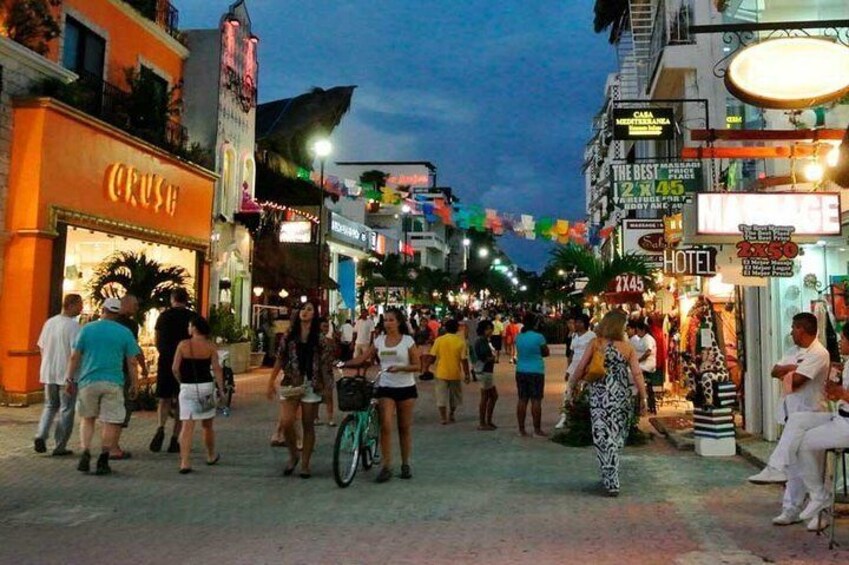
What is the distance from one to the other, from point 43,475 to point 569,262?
555 inches

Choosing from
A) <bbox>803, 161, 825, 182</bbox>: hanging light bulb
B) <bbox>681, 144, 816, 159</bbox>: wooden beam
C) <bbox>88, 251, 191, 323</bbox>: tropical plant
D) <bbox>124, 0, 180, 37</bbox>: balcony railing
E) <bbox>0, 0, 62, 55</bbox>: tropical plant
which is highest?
<bbox>124, 0, 180, 37</bbox>: balcony railing

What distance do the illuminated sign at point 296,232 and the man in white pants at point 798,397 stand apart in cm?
2086

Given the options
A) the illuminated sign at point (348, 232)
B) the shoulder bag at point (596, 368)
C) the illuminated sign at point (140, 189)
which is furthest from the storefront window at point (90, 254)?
the illuminated sign at point (348, 232)

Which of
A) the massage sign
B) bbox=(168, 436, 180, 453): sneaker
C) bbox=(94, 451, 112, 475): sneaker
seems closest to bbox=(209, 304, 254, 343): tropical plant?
bbox=(168, 436, 180, 453): sneaker

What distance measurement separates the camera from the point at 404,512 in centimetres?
654

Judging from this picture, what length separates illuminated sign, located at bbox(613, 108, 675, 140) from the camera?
17.1 m

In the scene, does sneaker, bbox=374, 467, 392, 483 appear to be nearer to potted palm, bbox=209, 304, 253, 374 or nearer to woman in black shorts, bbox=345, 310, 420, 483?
woman in black shorts, bbox=345, 310, 420, 483

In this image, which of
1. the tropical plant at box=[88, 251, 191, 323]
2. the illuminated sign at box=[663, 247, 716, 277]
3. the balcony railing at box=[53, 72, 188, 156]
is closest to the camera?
the illuminated sign at box=[663, 247, 716, 277]

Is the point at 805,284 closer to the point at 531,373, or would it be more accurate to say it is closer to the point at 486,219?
the point at 531,373

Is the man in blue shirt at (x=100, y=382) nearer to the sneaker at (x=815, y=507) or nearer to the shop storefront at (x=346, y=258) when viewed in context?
the sneaker at (x=815, y=507)

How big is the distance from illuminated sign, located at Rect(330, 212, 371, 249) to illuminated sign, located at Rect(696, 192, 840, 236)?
22.9 meters

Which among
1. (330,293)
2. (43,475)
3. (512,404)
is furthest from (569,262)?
(330,293)

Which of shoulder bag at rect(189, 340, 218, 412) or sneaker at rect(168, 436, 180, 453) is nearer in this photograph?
shoulder bag at rect(189, 340, 218, 412)

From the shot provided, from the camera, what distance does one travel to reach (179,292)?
9.61 m
